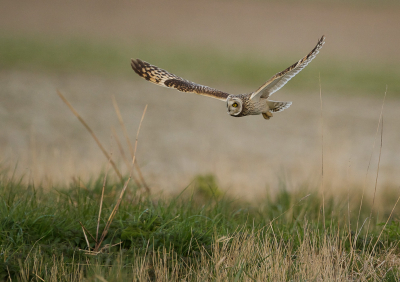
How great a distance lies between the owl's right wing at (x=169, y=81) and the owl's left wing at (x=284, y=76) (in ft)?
1.22

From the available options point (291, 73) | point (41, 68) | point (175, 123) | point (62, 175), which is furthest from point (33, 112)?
point (291, 73)

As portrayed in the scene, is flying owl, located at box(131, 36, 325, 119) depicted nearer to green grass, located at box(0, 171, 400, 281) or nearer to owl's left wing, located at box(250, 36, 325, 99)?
owl's left wing, located at box(250, 36, 325, 99)

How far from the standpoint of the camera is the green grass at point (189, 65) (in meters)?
20.4

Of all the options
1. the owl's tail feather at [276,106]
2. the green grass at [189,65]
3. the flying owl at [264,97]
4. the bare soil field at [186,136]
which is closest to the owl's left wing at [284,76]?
the flying owl at [264,97]

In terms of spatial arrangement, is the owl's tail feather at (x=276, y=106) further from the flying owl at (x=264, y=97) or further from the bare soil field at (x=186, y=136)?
the bare soil field at (x=186, y=136)

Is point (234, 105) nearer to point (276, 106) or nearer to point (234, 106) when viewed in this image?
point (234, 106)

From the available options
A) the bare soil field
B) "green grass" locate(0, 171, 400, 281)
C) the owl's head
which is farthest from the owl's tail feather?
the bare soil field

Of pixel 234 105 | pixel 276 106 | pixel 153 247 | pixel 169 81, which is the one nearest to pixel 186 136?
pixel 153 247

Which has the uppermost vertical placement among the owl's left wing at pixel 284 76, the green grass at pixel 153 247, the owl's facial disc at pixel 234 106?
the owl's left wing at pixel 284 76

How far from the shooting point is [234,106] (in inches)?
96.0

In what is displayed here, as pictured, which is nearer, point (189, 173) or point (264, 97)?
point (264, 97)

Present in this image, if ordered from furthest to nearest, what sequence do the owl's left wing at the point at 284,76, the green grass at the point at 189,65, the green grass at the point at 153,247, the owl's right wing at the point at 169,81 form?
the green grass at the point at 189,65 → the green grass at the point at 153,247 → the owl's right wing at the point at 169,81 → the owl's left wing at the point at 284,76

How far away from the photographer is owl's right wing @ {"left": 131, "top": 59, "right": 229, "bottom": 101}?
116 inches

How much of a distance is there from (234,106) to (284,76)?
0.33 m
